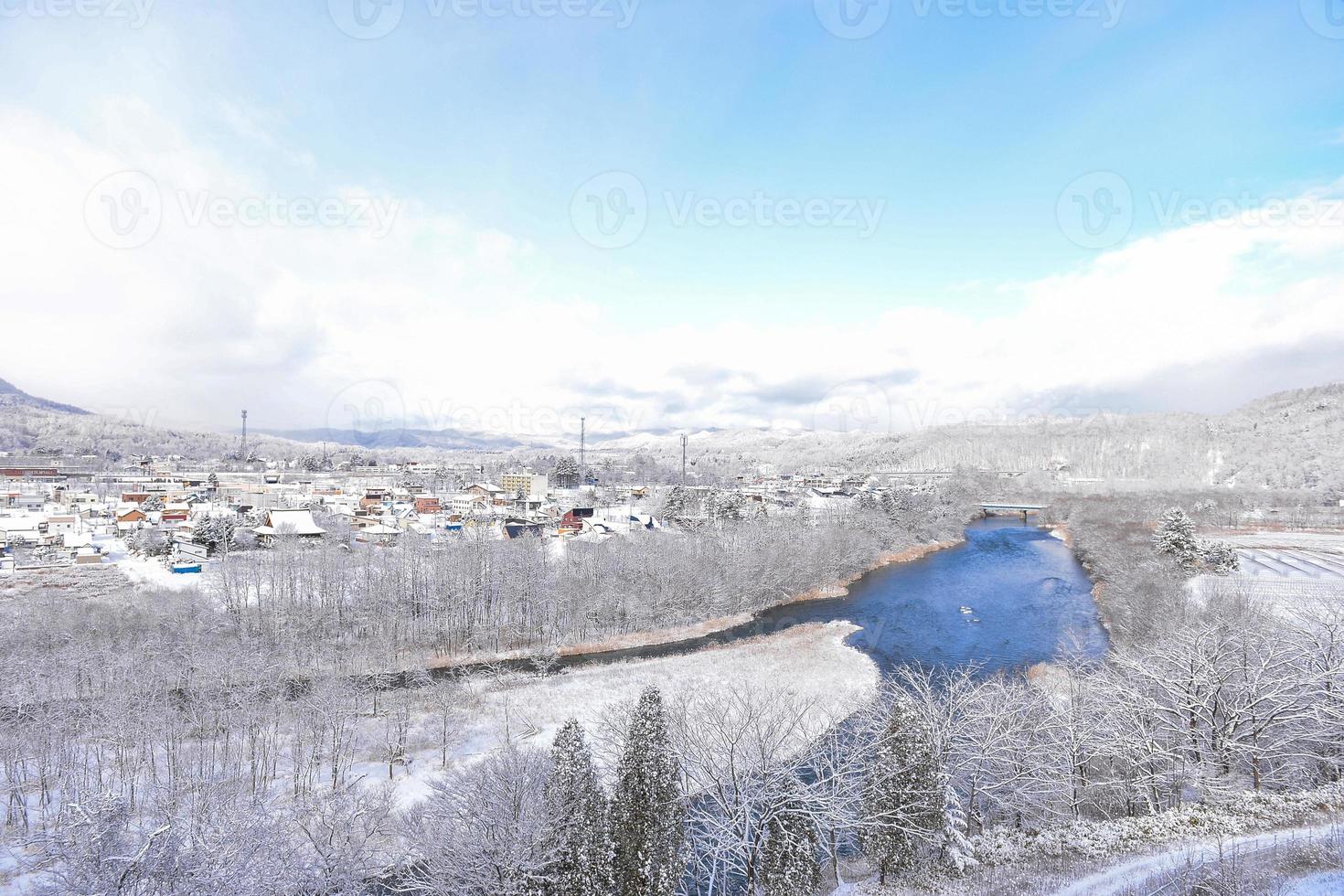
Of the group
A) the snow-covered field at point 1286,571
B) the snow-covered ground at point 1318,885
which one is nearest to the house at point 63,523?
the snow-covered ground at point 1318,885

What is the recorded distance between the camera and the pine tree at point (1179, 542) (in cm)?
3247

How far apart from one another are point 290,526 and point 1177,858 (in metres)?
46.7

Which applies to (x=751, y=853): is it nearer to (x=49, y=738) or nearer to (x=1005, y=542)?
(x=49, y=738)

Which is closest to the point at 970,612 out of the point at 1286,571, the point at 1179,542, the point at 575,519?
the point at 1179,542

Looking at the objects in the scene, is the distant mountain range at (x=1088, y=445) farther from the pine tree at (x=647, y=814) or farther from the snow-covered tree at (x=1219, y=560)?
the pine tree at (x=647, y=814)

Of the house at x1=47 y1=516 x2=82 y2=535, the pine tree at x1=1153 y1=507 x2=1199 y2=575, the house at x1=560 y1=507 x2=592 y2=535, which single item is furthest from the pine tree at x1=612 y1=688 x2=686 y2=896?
the house at x1=47 y1=516 x2=82 y2=535

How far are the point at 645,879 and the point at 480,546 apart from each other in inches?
957

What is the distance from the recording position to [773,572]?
34250mm

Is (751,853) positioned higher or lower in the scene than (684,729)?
lower

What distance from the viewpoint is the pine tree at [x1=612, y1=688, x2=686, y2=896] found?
9531 millimetres

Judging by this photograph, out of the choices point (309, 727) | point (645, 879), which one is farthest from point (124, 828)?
point (309, 727)

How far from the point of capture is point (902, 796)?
10375 mm

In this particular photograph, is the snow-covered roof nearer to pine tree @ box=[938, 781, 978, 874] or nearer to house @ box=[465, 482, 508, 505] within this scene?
house @ box=[465, 482, 508, 505]

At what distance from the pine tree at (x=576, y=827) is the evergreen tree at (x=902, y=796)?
4669mm
